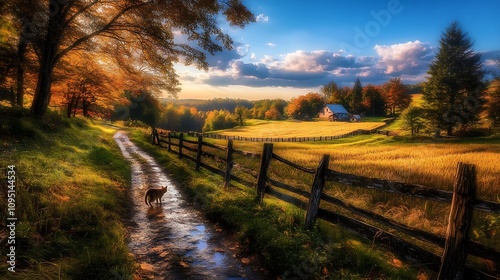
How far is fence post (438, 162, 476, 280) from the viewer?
3797 mm

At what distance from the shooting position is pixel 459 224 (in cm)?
384

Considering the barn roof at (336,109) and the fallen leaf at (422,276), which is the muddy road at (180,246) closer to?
the fallen leaf at (422,276)

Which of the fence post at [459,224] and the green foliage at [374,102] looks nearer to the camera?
the fence post at [459,224]

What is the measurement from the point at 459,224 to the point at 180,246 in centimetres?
476

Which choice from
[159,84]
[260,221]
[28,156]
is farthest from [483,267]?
[159,84]

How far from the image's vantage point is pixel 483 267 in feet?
15.7

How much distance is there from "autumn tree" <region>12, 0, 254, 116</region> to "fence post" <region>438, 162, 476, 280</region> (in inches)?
457

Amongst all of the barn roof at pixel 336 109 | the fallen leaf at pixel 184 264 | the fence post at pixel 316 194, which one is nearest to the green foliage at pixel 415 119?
the fence post at pixel 316 194

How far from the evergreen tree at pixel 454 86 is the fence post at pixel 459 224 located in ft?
144

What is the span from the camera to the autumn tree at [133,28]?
12156 mm

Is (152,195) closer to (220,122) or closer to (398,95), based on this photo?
(398,95)

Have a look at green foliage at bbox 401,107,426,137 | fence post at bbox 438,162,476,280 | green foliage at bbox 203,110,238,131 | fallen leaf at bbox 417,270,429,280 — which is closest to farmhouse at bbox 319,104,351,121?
green foliage at bbox 203,110,238,131

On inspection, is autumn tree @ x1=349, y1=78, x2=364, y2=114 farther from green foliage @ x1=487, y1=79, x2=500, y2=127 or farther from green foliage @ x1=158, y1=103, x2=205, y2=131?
green foliage @ x1=158, y1=103, x2=205, y2=131

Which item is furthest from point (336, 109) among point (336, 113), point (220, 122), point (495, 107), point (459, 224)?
point (459, 224)
